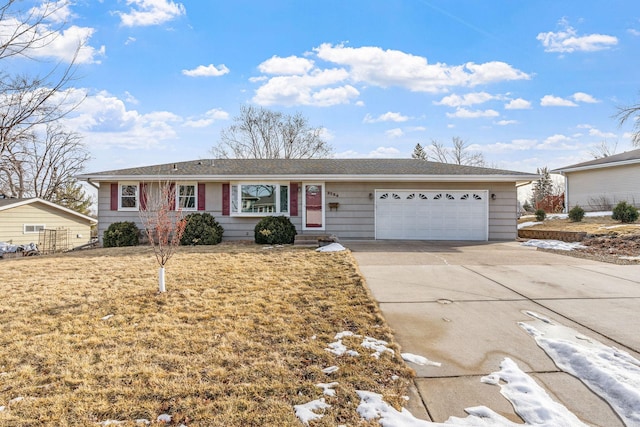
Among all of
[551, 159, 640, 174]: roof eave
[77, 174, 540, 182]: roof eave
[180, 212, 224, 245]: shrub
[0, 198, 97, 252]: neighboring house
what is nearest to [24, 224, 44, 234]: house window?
[0, 198, 97, 252]: neighboring house

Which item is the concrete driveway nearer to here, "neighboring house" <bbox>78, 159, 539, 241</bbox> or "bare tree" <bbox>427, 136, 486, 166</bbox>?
"neighboring house" <bbox>78, 159, 539, 241</bbox>

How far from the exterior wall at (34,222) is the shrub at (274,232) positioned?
13932 millimetres

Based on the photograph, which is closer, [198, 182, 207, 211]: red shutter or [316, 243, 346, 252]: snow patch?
[316, 243, 346, 252]: snow patch

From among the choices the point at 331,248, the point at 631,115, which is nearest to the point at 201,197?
the point at 331,248

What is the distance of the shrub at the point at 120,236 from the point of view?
11359 mm

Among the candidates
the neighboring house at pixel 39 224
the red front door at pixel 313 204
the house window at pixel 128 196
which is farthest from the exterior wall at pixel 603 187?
the neighboring house at pixel 39 224

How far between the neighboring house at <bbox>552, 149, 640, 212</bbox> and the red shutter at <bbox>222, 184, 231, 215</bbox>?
65.6ft

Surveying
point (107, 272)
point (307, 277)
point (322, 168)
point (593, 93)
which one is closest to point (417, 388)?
point (307, 277)

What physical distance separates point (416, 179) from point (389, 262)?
520 cm

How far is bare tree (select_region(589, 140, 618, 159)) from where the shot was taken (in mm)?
31991

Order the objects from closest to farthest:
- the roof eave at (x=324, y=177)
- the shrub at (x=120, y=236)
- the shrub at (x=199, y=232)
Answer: the shrub at (x=199, y=232) < the shrub at (x=120, y=236) < the roof eave at (x=324, y=177)

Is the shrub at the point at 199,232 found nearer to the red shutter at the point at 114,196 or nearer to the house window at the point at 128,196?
the house window at the point at 128,196

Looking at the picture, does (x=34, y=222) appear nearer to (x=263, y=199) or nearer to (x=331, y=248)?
(x=263, y=199)

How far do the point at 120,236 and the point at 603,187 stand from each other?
79.3ft
